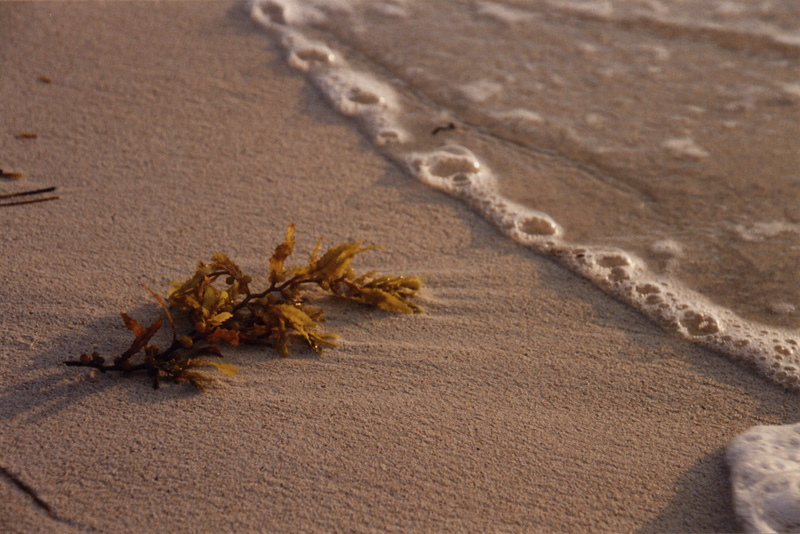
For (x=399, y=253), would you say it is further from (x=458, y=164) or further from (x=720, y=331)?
(x=720, y=331)

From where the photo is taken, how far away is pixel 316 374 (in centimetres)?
171

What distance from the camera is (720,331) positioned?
1947mm

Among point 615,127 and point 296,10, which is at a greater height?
point 296,10

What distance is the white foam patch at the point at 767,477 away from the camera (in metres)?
1.44

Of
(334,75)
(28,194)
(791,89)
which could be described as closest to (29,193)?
(28,194)

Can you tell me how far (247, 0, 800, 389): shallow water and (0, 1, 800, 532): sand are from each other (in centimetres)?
16

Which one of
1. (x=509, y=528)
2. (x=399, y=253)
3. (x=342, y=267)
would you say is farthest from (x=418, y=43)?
(x=509, y=528)

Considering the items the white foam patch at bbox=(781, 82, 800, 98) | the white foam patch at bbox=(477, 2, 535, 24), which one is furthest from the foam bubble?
the white foam patch at bbox=(477, 2, 535, 24)

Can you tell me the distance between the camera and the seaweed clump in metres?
1.63

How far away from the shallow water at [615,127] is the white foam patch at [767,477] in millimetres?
250

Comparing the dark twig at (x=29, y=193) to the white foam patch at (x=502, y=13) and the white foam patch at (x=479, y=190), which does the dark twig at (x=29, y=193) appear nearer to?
the white foam patch at (x=479, y=190)

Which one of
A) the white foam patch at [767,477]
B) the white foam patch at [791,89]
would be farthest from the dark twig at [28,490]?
the white foam patch at [791,89]

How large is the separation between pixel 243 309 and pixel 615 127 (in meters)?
1.68

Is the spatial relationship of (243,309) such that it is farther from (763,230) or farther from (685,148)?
(685,148)
